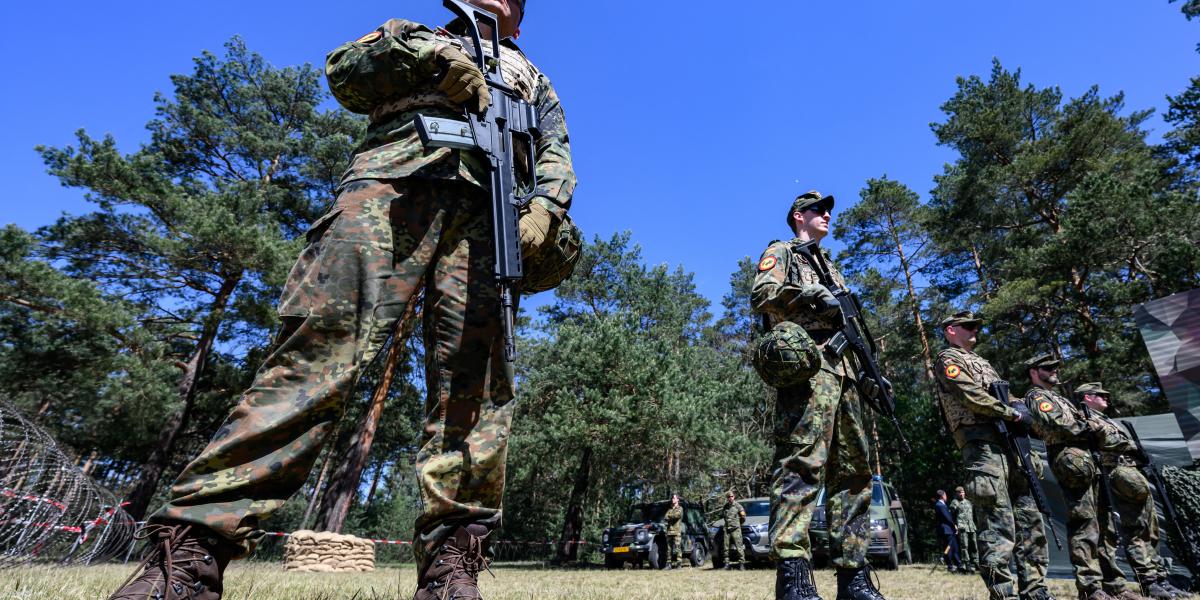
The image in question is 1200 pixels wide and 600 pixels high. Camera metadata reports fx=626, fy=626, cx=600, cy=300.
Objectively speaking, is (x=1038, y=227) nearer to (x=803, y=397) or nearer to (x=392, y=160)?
(x=803, y=397)

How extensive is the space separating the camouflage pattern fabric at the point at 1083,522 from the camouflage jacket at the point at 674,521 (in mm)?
11065

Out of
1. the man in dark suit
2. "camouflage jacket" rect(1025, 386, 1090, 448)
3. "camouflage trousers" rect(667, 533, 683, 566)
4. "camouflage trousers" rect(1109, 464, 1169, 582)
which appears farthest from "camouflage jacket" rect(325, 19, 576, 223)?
"camouflage trousers" rect(667, 533, 683, 566)

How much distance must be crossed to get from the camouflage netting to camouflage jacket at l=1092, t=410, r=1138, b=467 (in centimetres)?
87

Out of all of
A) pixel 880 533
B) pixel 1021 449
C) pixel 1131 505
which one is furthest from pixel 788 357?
pixel 880 533

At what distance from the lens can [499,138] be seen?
2.51 meters

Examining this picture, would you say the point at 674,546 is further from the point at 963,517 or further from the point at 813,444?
the point at 813,444

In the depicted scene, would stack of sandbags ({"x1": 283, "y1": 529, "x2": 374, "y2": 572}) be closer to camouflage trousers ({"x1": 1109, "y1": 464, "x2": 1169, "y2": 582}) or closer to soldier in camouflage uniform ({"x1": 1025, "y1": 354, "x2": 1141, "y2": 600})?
soldier in camouflage uniform ({"x1": 1025, "y1": 354, "x2": 1141, "y2": 600})

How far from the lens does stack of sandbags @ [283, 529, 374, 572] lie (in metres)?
11.8

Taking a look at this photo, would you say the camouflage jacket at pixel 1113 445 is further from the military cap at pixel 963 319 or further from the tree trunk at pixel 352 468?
the tree trunk at pixel 352 468

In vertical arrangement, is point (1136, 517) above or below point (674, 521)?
below

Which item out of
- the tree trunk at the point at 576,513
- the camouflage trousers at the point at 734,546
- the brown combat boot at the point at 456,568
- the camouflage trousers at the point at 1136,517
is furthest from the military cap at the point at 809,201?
the tree trunk at the point at 576,513

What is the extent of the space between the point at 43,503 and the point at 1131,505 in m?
10.1

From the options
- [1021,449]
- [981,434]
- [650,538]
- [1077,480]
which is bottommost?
[650,538]

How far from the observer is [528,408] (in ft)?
66.4
